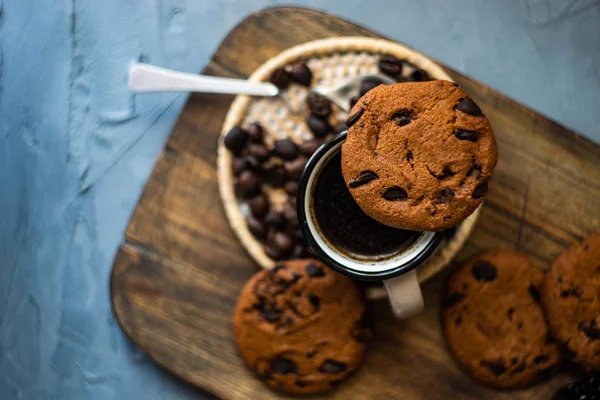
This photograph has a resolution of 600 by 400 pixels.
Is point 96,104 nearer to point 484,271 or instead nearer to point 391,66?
point 391,66

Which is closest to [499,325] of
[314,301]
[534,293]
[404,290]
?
[534,293]

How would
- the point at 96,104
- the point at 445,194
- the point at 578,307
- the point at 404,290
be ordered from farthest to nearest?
the point at 96,104 → the point at 578,307 → the point at 404,290 → the point at 445,194

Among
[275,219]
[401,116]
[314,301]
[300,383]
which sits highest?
[401,116]

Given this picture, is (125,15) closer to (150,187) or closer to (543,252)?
(150,187)

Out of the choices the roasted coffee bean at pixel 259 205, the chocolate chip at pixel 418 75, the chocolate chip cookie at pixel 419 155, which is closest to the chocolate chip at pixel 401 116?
the chocolate chip cookie at pixel 419 155

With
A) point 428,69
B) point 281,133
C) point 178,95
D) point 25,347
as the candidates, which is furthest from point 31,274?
point 428,69

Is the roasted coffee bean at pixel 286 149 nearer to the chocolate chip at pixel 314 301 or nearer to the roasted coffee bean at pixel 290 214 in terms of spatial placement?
the roasted coffee bean at pixel 290 214

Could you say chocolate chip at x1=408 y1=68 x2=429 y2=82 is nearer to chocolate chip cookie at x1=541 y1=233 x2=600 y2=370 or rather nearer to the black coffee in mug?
the black coffee in mug
